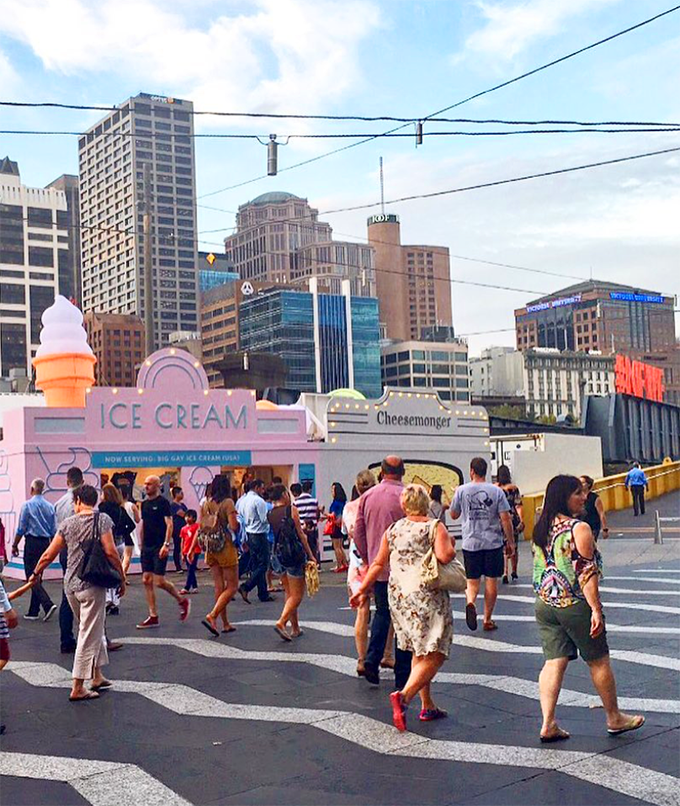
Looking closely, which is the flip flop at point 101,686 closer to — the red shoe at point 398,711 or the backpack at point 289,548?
the backpack at point 289,548

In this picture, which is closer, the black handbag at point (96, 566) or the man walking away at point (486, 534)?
the black handbag at point (96, 566)

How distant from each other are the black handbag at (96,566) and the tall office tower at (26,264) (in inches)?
6034

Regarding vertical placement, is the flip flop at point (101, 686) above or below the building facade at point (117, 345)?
below

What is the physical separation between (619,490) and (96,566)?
87.2ft

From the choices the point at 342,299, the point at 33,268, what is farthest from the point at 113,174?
the point at 342,299

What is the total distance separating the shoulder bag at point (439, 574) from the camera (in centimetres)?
728

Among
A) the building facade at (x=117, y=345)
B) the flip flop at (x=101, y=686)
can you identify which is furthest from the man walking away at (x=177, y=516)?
the building facade at (x=117, y=345)

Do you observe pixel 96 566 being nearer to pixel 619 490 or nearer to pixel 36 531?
pixel 36 531

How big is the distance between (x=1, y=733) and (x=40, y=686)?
1751mm

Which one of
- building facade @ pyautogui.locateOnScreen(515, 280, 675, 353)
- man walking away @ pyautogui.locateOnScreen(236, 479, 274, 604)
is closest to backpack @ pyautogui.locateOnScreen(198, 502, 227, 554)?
man walking away @ pyautogui.locateOnScreen(236, 479, 274, 604)

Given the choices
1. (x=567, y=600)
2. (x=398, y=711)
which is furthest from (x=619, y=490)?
(x=567, y=600)

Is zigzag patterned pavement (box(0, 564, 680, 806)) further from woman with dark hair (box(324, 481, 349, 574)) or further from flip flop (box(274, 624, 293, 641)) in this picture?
woman with dark hair (box(324, 481, 349, 574))

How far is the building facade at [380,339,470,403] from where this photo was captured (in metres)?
179

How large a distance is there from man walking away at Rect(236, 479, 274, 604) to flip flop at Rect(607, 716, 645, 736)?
807cm
